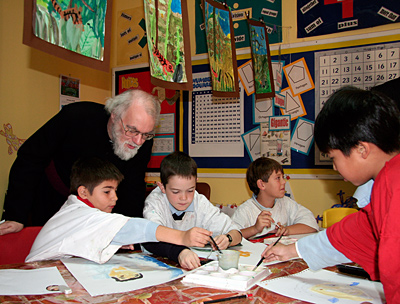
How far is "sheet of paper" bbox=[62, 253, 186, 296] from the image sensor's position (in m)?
1.01

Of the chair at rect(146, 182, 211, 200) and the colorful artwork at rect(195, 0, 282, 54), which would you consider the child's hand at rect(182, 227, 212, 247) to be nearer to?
the chair at rect(146, 182, 211, 200)

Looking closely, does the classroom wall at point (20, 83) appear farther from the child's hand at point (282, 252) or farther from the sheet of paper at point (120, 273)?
the child's hand at point (282, 252)

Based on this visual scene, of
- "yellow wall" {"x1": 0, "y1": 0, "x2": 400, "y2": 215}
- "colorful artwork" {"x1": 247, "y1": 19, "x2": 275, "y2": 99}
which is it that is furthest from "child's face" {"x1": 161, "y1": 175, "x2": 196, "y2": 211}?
"yellow wall" {"x1": 0, "y1": 0, "x2": 400, "y2": 215}

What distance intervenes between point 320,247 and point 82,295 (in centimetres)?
73

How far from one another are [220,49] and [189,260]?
1.64 m

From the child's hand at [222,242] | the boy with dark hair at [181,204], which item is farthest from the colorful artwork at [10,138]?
the child's hand at [222,242]

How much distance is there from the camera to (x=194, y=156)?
3.52m

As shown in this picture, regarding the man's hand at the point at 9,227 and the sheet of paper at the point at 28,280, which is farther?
the man's hand at the point at 9,227

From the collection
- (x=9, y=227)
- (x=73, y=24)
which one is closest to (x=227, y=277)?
(x=9, y=227)

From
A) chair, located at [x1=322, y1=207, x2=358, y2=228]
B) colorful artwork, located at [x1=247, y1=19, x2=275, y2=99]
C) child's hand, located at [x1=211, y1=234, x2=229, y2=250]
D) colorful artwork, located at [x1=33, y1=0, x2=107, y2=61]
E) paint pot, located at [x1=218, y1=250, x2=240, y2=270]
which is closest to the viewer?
paint pot, located at [x1=218, y1=250, x2=240, y2=270]

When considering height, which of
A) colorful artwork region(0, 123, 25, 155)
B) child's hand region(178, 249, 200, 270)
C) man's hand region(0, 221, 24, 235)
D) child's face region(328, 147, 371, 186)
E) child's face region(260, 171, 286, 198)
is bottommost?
child's hand region(178, 249, 200, 270)

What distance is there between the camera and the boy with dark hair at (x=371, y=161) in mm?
747

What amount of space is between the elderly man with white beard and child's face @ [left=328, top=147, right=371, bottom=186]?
3.74ft

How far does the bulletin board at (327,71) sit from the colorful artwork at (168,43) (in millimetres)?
1333
